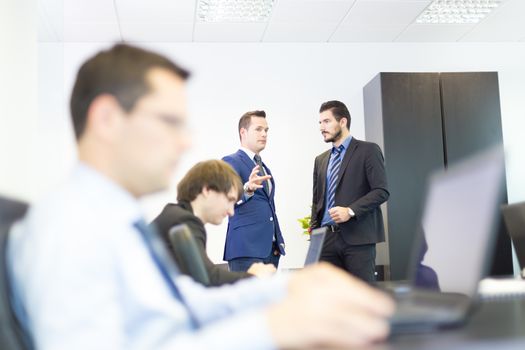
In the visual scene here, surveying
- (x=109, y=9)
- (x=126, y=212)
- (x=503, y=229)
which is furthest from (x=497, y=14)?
(x=126, y=212)

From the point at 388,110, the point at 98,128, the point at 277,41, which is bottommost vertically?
the point at 98,128

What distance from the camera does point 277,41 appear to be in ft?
19.2

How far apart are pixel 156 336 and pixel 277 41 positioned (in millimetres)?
5294

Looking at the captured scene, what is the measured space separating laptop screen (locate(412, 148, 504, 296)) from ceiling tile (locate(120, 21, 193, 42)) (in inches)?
171

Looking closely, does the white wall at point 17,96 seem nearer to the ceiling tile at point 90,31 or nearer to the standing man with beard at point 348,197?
the standing man with beard at point 348,197

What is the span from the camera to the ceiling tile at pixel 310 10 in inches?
194

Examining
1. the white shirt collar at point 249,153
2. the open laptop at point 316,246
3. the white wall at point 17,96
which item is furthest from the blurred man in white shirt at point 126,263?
the white shirt collar at point 249,153

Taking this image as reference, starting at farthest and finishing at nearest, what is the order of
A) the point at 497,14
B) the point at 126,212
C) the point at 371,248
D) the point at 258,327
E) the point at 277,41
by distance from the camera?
the point at 277,41
the point at 497,14
the point at 371,248
the point at 126,212
the point at 258,327

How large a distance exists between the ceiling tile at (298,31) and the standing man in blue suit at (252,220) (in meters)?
1.66

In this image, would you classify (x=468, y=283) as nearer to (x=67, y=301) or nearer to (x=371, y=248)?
(x=67, y=301)

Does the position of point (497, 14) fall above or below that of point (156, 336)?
above

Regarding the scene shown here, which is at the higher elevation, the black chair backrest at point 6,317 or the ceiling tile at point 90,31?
the ceiling tile at point 90,31

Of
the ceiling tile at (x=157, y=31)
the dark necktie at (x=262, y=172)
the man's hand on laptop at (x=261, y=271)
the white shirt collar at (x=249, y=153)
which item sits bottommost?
the man's hand on laptop at (x=261, y=271)

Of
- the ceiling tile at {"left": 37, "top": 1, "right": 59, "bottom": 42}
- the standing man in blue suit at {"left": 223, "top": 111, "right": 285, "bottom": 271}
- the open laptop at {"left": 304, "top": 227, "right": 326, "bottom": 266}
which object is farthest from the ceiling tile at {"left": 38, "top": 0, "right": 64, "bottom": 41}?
the open laptop at {"left": 304, "top": 227, "right": 326, "bottom": 266}
